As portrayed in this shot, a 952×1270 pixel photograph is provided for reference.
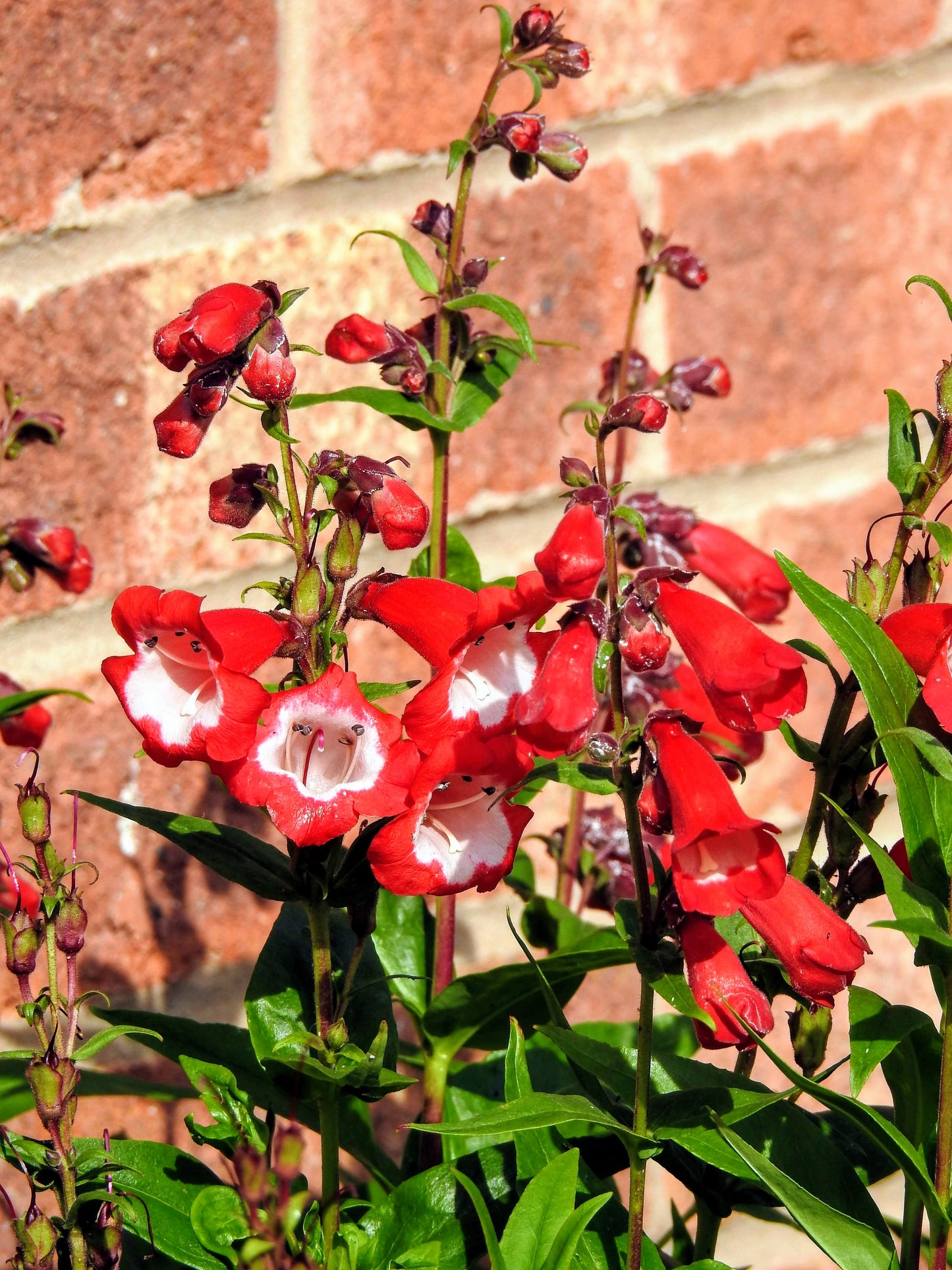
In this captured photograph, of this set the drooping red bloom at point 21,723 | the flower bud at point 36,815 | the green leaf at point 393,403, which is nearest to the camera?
the flower bud at point 36,815

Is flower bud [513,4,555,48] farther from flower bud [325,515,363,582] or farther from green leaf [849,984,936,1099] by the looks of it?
green leaf [849,984,936,1099]

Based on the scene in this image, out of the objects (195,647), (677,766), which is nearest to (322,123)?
(195,647)

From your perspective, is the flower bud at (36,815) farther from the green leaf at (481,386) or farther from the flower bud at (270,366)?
the green leaf at (481,386)

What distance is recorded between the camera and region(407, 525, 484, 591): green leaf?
77 cm

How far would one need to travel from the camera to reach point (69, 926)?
19.8 inches

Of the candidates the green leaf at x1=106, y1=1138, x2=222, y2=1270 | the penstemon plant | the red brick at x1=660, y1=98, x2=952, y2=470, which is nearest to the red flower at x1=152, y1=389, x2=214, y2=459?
the penstemon plant

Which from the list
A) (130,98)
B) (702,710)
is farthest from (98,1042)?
(130,98)

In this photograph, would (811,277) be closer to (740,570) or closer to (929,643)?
(740,570)

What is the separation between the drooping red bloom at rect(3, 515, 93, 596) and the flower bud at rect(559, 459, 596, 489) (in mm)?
401

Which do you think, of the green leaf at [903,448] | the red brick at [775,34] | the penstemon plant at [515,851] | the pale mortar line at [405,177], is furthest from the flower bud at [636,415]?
the red brick at [775,34]

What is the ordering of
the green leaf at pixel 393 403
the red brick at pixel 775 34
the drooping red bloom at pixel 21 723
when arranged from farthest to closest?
1. the red brick at pixel 775 34
2. the drooping red bloom at pixel 21 723
3. the green leaf at pixel 393 403

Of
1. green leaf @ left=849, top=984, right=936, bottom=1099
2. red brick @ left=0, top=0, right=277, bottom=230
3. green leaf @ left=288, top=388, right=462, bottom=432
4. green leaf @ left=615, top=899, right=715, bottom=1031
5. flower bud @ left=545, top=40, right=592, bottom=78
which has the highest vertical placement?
red brick @ left=0, top=0, right=277, bottom=230

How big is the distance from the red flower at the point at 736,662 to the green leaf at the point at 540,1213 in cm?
20

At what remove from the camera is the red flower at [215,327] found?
535 mm
